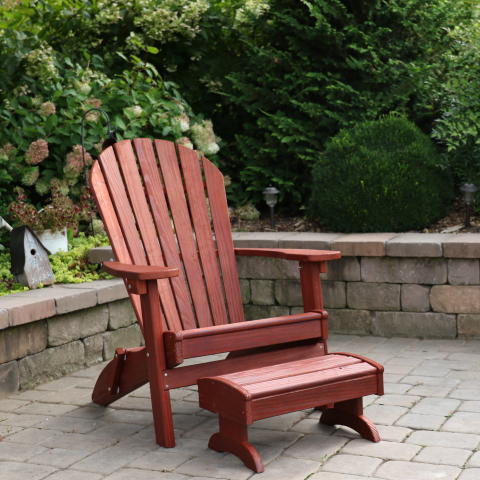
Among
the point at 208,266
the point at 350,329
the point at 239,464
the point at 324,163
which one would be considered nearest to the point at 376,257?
the point at 350,329

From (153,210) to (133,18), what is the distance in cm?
315

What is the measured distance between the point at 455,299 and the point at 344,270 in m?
0.70

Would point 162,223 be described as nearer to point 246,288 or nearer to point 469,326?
point 246,288

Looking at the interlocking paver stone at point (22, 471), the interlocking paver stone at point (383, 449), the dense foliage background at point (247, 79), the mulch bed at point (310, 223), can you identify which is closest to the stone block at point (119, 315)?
the dense foliage background at point (247, 79)

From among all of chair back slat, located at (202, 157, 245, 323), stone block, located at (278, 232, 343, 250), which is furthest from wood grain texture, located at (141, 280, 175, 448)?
stone block, located at (278, 232, 343, 250)

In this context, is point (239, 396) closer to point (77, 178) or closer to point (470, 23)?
point (77, 178)

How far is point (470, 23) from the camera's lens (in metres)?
5.19

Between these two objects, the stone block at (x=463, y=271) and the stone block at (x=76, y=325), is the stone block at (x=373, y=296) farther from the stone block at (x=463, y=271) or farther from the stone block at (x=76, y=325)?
the stone block at (x=76, y=325)

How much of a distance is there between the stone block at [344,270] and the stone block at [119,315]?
1276mm

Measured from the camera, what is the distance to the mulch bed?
4555mm

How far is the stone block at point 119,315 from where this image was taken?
382cm

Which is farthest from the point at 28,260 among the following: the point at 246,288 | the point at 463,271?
the point at 463,271

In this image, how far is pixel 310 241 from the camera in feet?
13.7

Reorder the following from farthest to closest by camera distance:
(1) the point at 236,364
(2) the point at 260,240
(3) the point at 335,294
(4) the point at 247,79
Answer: (4) the point at 247,79 → (2) the point at 260,240 → (3) the point at 335,294 → (1) the point at 236,364
